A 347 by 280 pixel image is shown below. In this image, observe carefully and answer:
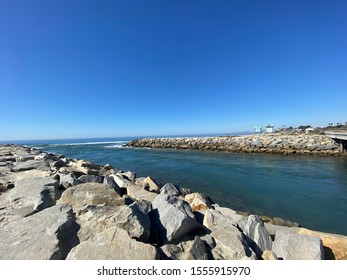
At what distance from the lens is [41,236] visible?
91.6 inches

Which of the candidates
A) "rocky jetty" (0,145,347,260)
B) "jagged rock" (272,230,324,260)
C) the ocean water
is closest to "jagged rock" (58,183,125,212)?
"rocky jetty" (0,145,347,260)

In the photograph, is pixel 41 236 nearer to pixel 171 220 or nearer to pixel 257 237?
pixel 171 220

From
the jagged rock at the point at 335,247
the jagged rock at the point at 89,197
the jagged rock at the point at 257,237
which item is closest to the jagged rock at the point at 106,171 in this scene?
the jagged rock at the point at 89,197

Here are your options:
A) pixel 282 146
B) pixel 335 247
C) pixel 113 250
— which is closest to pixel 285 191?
pixel 335 247

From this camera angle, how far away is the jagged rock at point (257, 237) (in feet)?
9.14

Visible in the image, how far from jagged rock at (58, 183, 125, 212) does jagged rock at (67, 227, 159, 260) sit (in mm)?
1123

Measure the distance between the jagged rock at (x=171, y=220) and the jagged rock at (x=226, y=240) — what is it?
30 centimetres

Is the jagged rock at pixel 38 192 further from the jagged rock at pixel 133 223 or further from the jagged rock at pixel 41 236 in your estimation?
the jagged rock at pixel 133 223

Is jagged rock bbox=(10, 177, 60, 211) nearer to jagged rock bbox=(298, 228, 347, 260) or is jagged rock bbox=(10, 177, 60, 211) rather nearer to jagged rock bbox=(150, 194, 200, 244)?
jagged rock bbox=(150, 194, 200, 244)

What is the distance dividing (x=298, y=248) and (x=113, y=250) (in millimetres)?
2558

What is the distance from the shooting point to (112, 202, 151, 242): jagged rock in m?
2.39

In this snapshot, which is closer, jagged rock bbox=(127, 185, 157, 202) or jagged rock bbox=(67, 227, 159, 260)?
jagged rock bbox=(67, 227, 159, 260)

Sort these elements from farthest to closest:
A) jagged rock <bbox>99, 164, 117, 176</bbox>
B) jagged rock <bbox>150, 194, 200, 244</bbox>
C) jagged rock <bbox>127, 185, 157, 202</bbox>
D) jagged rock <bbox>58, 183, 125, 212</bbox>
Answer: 1. jagged rock <bbox>99, 164, 117, 176</bbox>
2. jagged rock <bbox>127, 185, 157, 202</bbox>
3. jagged rock <bbox>58, 183, 125, 212</bbox>
4. jagged rock <bbox>150, 194, 200, 244</bbox>

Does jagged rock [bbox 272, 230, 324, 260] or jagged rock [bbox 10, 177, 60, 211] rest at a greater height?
jagged rock [bbox 10, 177, 60, 211]
